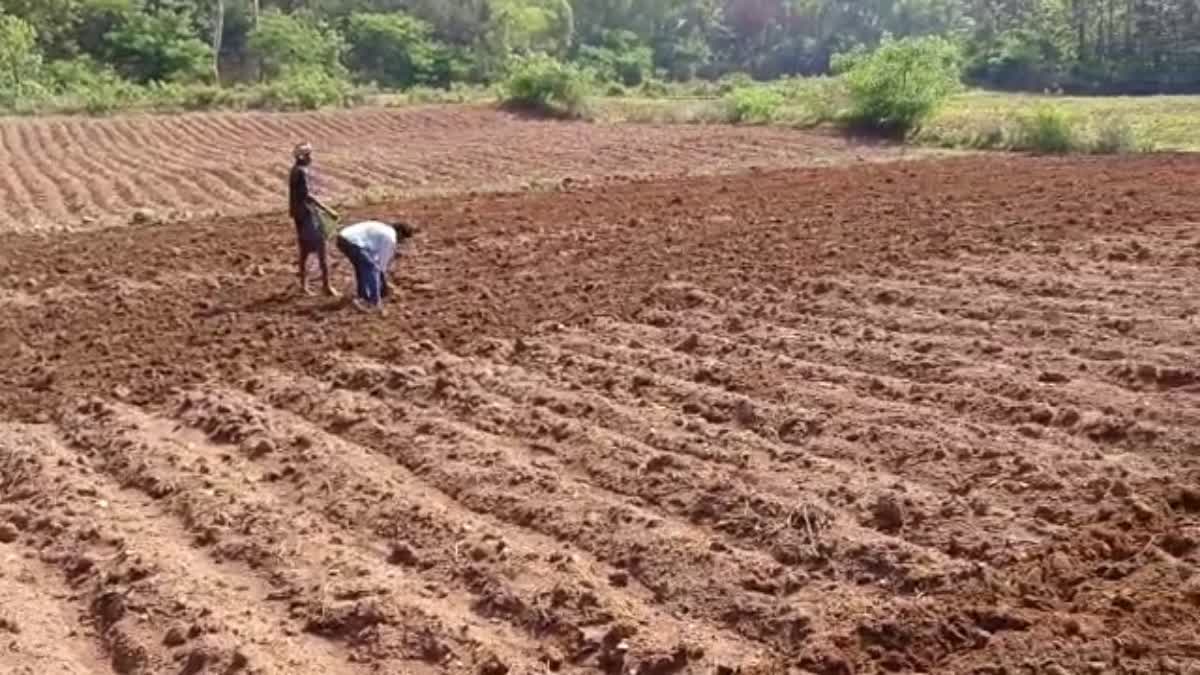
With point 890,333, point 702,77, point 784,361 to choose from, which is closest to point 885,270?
point 890,333

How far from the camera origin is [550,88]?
47.0 meters

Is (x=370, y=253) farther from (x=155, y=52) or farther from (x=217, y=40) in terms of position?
(x=217, y=40)

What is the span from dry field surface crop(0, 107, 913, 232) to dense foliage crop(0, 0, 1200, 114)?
7262 mm

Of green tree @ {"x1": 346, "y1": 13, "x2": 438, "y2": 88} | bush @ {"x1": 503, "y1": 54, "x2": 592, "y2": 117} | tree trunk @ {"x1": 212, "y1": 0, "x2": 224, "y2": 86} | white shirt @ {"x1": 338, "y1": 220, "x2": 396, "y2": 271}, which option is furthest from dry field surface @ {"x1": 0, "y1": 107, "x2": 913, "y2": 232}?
green tree @ {"x1": 346, "y1": 13, "x2": 438, "y2": 88}

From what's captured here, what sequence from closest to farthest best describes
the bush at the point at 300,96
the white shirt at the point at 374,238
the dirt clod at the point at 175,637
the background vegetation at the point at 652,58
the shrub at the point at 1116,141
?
the dirt clod at the point at 175,637
the white shirt at the point at 374,238
the shrub at the point at 1116,141
the background vegetation at the point at 652,58
the bush at the point at 300,96

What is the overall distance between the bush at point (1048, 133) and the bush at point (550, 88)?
16.9m

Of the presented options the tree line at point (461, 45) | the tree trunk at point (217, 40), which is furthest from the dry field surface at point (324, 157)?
the tree trunk at point (217, 40)

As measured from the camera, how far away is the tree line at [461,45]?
65.8 m

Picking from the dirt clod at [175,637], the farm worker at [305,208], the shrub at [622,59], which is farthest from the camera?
the shrub at [622,59]

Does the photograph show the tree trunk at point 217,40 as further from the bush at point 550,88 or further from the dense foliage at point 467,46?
the bush at point 550,88

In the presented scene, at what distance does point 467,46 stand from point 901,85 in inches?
1934

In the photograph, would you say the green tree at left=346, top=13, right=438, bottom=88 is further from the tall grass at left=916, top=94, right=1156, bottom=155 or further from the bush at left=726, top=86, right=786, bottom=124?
the tall grass at left=916, top=94, right=1156, bottom=155

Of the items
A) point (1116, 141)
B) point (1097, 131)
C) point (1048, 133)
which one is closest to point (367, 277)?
point (1116, 141)

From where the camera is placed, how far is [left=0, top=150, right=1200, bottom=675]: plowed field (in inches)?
263
